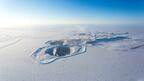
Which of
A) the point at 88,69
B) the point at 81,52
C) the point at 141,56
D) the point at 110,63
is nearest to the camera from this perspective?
the point at 88,69

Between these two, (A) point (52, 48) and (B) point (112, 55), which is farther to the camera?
(A) point (52, 48)

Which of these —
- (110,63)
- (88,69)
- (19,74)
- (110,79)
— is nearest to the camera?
(110,79)

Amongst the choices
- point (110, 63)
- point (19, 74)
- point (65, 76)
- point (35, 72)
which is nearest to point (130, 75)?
point (110, 63)

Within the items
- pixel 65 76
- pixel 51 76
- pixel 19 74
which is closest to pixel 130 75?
pixel 65 76

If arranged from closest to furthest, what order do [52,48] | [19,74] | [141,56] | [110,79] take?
[110,79] → [19,74] → [141,56] → [52,48]

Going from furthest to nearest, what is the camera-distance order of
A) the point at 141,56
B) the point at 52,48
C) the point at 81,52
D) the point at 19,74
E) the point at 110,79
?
the point at 52,48
the point at 81,52
the point at 141,56
the point at 19,74
the point at 110,79

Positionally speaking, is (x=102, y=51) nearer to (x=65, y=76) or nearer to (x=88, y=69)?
(x=88, y=69)

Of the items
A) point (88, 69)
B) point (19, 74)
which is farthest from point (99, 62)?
point (19, 74)

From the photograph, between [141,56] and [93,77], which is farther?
[141,56]

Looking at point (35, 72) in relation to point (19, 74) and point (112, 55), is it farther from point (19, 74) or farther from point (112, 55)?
point (112, 55)
